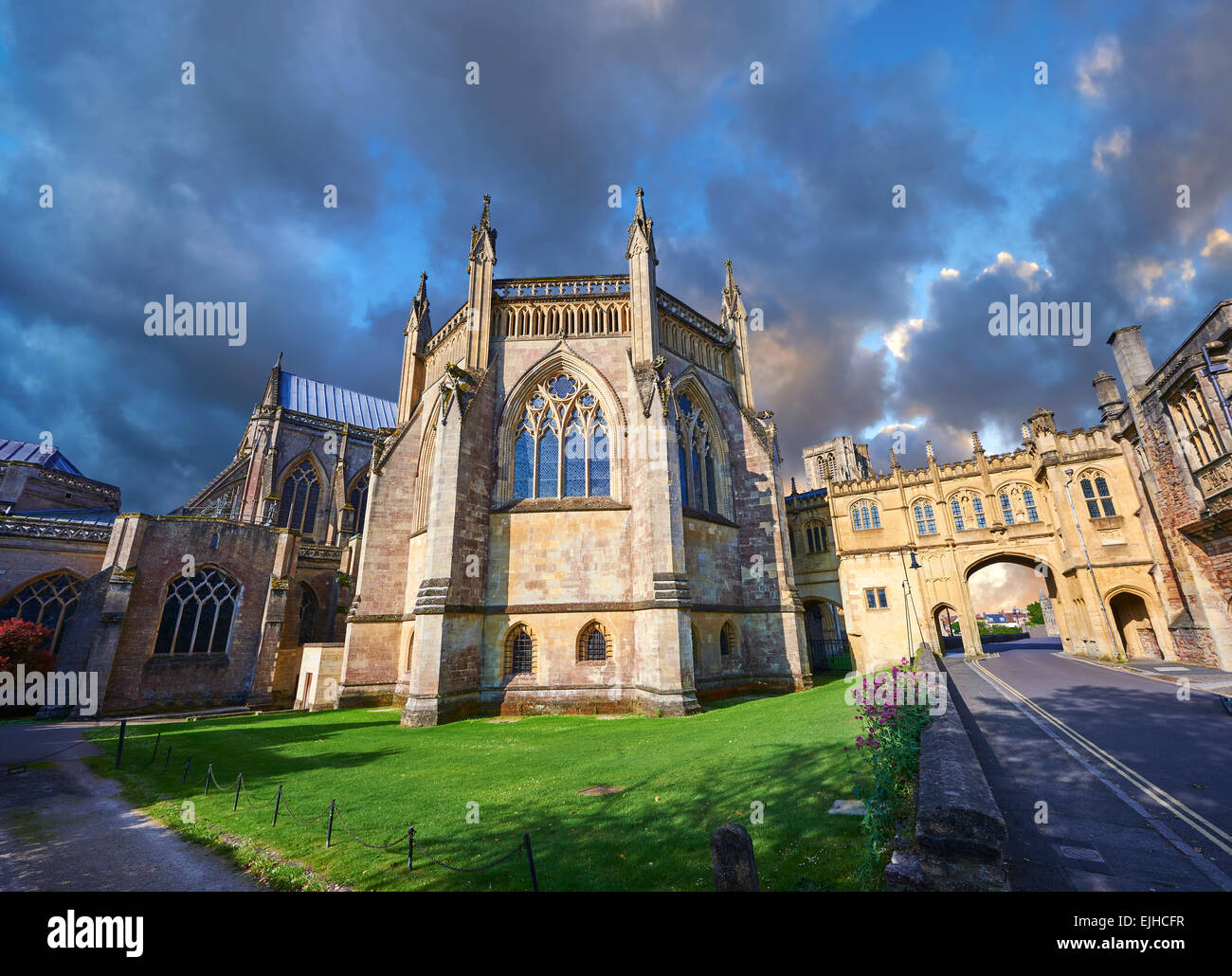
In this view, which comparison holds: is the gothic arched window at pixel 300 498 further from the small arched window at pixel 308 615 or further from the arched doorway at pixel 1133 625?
the arched doorway at pixel 1133 625

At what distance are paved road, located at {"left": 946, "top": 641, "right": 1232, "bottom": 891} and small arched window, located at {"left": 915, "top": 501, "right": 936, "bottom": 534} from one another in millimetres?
18229

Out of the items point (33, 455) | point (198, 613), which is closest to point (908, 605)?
point (198, 613)

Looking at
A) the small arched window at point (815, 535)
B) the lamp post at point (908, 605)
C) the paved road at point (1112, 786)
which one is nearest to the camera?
the paved road at point (1112, 786)

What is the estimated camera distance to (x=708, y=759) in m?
8.24

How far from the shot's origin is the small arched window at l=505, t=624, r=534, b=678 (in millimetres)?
16016

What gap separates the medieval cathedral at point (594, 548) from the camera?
1555cm

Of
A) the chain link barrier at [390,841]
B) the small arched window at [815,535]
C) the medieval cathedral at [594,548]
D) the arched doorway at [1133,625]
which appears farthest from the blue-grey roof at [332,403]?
the arched doorway at [1133,625]

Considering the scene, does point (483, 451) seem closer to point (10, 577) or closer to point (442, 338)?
point (442, 338)

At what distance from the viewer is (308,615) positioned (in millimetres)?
26531

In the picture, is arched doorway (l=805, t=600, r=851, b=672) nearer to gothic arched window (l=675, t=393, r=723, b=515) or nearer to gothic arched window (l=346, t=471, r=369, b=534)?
gothic arched window (l=675, t=393, r=723, b=515)

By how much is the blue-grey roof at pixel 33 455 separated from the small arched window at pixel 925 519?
56218 millimetres

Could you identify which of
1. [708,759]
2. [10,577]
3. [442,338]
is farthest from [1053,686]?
[10,577]
